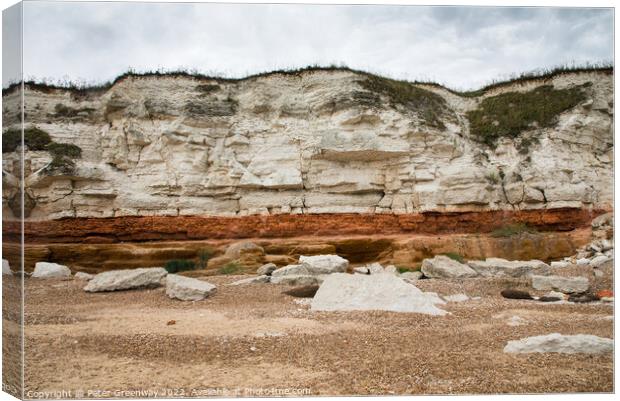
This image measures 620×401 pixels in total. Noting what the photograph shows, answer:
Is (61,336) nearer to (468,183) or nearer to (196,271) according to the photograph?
(196,271)

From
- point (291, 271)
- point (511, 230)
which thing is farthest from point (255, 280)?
point (511, 230)

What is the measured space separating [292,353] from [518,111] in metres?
10.0

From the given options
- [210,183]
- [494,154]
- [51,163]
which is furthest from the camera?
[494,154]

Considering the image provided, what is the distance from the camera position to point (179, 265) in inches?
457

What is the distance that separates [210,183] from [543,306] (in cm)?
827

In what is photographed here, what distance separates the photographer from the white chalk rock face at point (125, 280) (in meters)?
9.35

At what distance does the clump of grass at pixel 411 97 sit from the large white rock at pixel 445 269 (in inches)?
171

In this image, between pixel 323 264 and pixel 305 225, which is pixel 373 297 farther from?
pixel 305 225

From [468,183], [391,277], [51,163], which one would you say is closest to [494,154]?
[468,183]

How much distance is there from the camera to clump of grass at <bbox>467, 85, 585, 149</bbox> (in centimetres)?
1247

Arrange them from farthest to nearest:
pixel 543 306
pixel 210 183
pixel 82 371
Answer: pixel 210 183 → pixel 543 306 → pixel 82 371

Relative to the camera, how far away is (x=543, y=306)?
331 inches

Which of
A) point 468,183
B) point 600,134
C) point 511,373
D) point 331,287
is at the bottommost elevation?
point 511,373

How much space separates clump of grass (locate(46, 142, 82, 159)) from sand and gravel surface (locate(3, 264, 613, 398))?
3.18 metres
